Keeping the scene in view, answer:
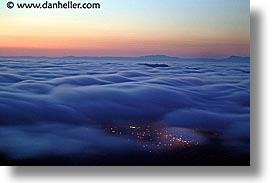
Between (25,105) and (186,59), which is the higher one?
(186,59)

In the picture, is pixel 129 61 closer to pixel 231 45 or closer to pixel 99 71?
pixel 99 71

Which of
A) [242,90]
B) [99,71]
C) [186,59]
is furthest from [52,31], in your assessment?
[242,90]

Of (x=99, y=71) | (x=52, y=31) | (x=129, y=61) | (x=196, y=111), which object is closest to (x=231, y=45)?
(x=196, y=111)

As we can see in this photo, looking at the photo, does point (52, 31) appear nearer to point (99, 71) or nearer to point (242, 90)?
point (99, 71)

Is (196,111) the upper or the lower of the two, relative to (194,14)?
lower
